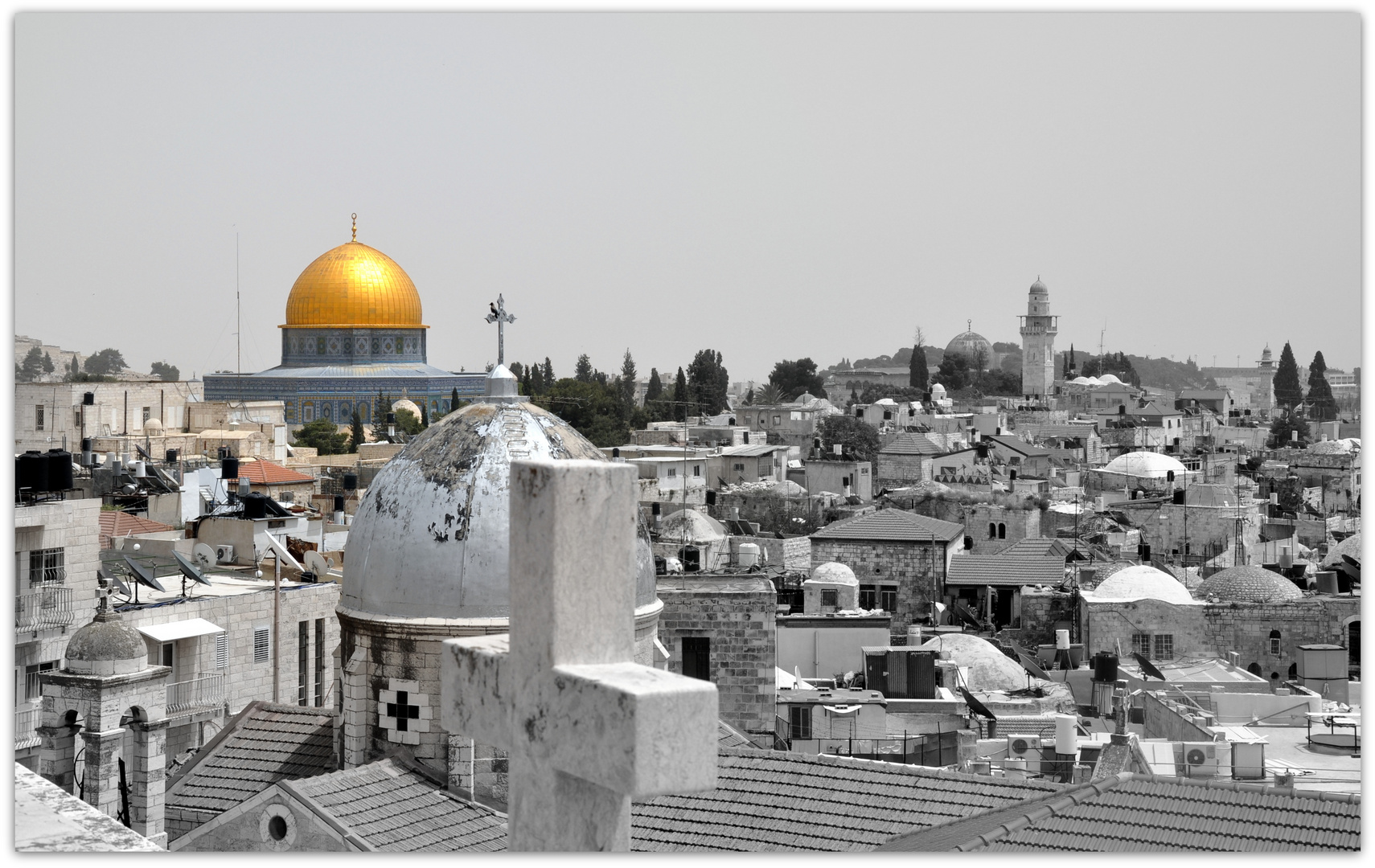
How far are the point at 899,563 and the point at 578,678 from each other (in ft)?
73.2

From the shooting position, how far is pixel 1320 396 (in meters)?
55.0

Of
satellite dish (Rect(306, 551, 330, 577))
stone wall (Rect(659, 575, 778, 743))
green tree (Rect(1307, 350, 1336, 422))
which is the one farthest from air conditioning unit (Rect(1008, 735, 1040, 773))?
green tree (Rect(1307, 350, 1336, 422))

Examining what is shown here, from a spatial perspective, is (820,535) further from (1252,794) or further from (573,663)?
(573,663)

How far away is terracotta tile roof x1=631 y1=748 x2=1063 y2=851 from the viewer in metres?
6.64

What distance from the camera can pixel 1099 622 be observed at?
62.2 feet

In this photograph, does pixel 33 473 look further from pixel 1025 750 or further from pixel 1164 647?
pixel 1164 647

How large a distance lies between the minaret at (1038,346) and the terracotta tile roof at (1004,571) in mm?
57436

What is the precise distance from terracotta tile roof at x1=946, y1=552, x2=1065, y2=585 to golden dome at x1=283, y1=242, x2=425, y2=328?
32.0 metres

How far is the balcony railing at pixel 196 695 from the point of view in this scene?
13648 mm

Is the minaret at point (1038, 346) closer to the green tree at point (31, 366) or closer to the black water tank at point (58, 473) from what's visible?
the green tree at point (31, 366)

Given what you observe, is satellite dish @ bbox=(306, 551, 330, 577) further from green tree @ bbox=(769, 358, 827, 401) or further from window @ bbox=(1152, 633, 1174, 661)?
green tree @ bbox=(769, 358, 827, 401)

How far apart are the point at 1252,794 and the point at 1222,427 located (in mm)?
53947

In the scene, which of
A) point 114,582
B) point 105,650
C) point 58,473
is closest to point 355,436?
point 114,582

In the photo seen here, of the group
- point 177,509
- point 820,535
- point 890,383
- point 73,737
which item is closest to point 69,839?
point 73,737
